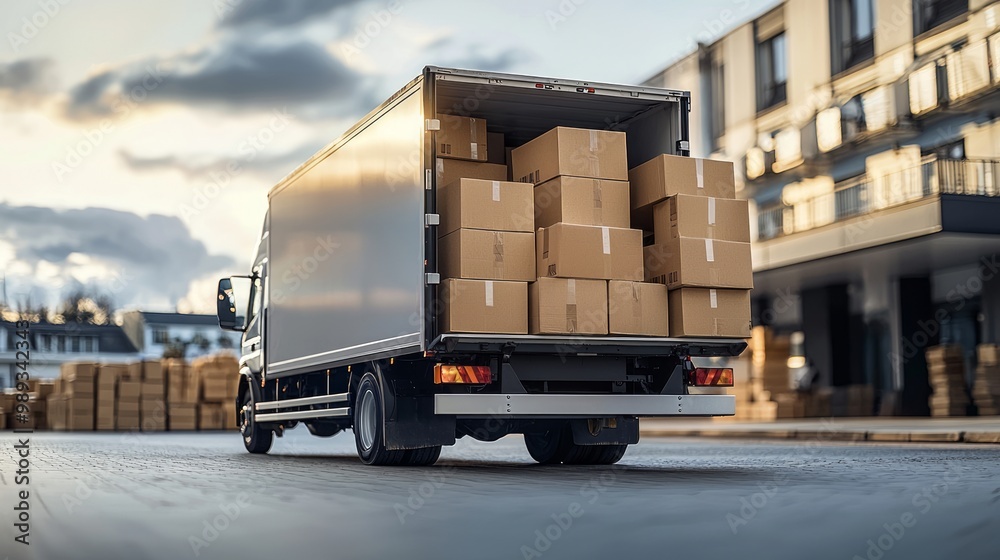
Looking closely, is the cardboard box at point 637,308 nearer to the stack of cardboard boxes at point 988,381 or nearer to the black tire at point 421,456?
the black tire at point 421,456

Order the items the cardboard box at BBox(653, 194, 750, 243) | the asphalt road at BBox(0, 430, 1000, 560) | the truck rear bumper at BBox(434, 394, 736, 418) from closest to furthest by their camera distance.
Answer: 1. the asphalt road at BBox(0, 430, 1000, 560)
2. the truck rear bumper at BBox(434, 394, 736, 418)
3. the cardboard box at BBox(653, 194, 750, 243)

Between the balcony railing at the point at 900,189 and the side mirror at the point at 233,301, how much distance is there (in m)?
15.4

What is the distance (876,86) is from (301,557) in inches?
1165

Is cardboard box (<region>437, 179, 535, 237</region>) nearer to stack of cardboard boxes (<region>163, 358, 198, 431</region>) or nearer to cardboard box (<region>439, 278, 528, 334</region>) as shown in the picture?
cardboard box (<region>439, 278, 528, 334</region>)

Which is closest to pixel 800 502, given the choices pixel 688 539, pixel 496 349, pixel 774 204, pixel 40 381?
pixel 688 539

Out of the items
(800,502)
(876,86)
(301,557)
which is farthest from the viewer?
(876,86)

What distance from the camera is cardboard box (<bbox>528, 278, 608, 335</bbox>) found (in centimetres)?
1030

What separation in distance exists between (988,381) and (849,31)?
1124 centimetres

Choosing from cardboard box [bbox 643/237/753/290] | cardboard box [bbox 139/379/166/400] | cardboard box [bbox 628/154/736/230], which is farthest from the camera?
cardboard box [bbox 139/379/166/400]

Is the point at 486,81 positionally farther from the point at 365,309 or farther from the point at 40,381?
the point at 40,381

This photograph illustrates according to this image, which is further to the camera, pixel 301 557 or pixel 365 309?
pixel 365 309

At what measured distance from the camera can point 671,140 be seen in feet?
38.1

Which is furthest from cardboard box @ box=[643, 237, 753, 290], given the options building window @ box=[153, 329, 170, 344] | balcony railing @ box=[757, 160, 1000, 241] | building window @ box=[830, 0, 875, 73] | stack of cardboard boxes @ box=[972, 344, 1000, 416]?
building window @ box=[153, 329, 170, 344]

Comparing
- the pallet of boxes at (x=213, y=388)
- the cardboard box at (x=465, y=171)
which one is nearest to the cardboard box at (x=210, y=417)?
the pallet of boxes at (x=213, y=388)
